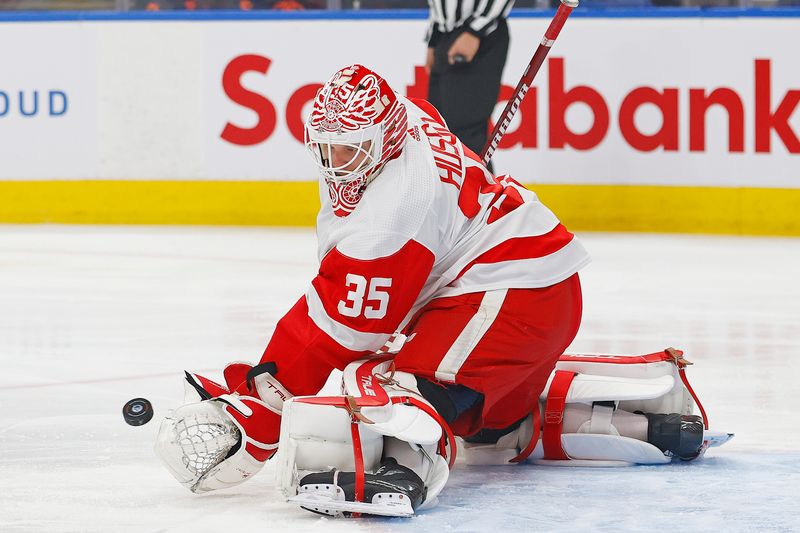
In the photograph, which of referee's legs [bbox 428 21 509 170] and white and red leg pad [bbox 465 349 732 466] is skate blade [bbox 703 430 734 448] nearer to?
white and red leg pad [bbox 465 349 732 466]

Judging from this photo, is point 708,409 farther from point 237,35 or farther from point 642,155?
point 237,35

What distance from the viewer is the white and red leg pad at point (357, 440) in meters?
2.10

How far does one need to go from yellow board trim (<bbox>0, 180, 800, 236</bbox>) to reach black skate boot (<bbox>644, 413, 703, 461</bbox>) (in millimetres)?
3822

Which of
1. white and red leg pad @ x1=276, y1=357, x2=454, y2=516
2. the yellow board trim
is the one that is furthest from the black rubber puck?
the yellow board trim

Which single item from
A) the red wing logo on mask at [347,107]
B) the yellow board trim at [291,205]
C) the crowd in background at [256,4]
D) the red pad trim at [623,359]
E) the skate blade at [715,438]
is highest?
the red wing logo on mask at [347,107]

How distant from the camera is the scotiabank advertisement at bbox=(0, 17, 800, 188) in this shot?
6.14 m

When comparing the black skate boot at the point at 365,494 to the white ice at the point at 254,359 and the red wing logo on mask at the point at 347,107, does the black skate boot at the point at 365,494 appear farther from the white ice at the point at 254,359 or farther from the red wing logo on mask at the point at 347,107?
the red wing logo on mask at the point at 347,107

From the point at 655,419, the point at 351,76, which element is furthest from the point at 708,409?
the point at 351,76

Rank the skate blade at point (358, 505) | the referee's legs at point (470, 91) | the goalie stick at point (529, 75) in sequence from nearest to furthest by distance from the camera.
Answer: the skate blade at point (358, 505)
the goalie stick at point (529, 75)
the referee's legs at point (470, 91)

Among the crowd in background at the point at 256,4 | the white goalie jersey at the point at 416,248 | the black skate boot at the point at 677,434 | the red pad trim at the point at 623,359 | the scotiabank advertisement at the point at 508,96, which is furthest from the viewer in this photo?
the crowd in background at the point at 256,4

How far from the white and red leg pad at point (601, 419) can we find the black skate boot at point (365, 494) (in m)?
0.39

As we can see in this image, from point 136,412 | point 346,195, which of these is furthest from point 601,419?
point 136,412

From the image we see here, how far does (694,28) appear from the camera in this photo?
20.4ft

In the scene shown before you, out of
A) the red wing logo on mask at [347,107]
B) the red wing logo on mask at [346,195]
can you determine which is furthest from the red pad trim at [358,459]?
the red wing logo on mask at [347,107]
